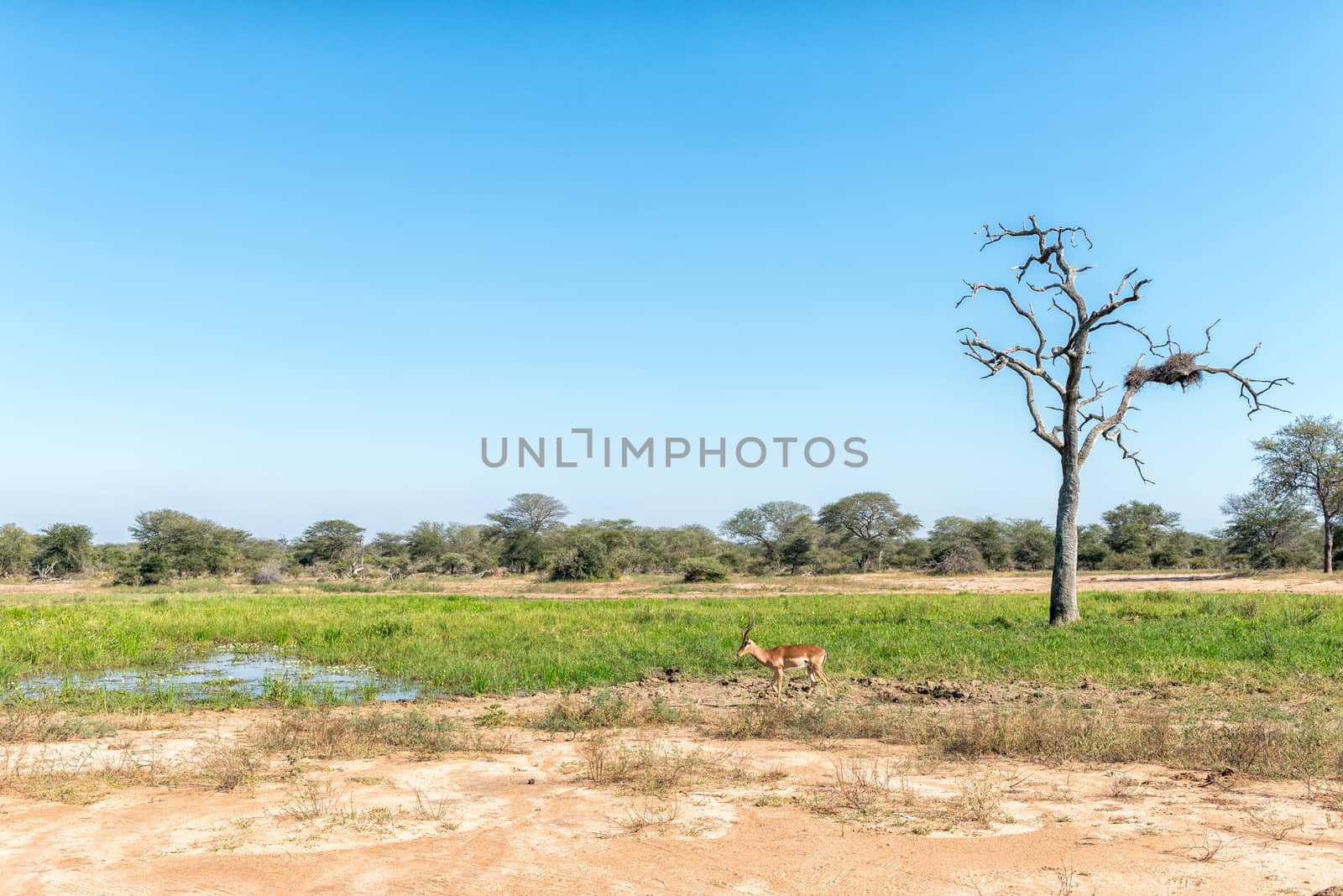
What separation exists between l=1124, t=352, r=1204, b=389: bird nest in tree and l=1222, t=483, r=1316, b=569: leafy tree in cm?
2758

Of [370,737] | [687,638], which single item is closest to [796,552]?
[687,638]

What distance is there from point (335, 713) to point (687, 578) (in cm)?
3297

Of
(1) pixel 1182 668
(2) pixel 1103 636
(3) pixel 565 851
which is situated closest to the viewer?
(3) pixel 565 851

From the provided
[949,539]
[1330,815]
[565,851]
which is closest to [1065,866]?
[1330,815]

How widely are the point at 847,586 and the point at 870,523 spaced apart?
28356mm

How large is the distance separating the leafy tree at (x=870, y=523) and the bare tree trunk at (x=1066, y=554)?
140ft

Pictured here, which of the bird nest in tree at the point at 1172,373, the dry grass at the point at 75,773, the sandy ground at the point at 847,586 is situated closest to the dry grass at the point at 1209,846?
the dry grass at the point at 75,773

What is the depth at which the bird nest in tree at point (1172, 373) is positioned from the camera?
21.2 m

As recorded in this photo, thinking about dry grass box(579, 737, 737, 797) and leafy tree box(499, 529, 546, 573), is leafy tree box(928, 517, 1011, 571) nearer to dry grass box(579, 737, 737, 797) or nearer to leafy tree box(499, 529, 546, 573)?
leafy tree box(499, 529, 546, 573)

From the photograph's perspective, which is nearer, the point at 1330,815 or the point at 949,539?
the point at 1330,815

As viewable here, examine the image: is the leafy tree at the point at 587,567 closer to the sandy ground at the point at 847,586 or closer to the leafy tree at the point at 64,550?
the sandy ground at the point at 847,586

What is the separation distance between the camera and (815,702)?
990 centimetres

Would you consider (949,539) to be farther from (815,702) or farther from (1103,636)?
(815,702)

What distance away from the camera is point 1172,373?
21344 mm
